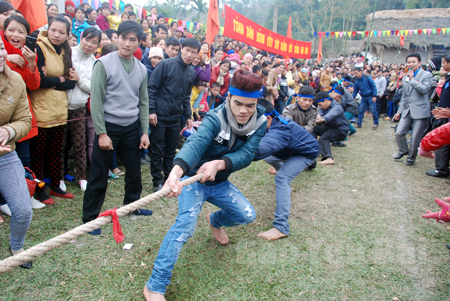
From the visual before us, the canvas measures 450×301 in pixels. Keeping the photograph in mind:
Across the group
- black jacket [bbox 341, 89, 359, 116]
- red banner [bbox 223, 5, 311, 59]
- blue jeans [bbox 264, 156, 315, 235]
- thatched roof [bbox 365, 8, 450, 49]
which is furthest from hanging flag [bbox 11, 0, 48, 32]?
thatched roof [bbox 365, 8, 450, 49]

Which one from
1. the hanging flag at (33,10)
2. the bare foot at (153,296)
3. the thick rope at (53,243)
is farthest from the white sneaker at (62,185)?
the thick rope at (53,243)

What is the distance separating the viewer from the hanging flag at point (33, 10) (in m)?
3.83

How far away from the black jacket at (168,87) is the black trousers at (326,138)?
11.4 feet

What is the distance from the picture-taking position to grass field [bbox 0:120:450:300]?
96.6 inches

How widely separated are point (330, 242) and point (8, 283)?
2.93 meters

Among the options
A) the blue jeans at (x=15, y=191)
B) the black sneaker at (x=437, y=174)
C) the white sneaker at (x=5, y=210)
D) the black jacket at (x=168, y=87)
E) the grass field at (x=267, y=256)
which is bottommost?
the grass field at (x=267, y=256)

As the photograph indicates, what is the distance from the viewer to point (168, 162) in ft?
14.3

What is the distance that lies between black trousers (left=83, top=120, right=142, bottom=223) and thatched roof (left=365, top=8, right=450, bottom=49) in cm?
2878

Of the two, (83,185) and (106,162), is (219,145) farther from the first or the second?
(83,185)

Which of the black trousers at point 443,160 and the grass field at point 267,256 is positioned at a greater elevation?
the black trousers at point 443,160

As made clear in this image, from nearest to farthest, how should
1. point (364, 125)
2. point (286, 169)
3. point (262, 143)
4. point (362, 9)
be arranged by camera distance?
1. point (262, 143)
2. point (286, 169)
3. point (364, 125)
4. point (362, 9)

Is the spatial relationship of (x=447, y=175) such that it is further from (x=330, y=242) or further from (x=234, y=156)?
(x=234, y=156)

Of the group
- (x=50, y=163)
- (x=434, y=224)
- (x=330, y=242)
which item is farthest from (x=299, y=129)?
(x=50, y=163)

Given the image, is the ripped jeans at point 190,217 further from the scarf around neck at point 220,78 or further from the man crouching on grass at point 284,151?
the scarf around neck at point 220,78
